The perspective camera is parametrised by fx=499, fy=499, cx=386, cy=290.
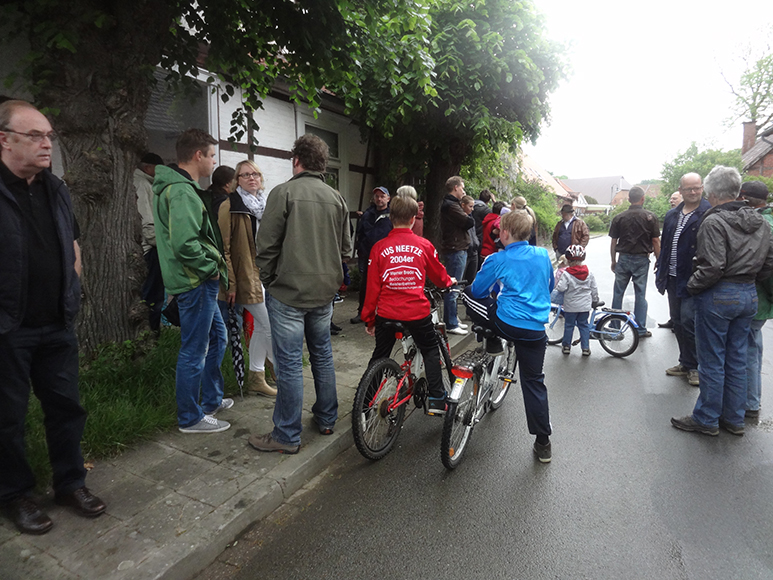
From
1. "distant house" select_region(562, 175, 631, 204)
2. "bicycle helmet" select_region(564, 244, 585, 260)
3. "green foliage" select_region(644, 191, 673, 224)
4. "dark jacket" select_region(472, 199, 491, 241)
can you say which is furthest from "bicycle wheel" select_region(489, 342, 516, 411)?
"distant house" select_region(562, 175, 631, 204)

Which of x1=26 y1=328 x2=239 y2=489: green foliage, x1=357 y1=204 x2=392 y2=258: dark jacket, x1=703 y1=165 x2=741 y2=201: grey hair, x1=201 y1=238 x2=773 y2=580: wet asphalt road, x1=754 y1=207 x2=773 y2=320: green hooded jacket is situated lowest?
x1=201 y1=238 x2=773 y2=580: wet asphalt road

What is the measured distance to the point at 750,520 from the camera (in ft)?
9.13

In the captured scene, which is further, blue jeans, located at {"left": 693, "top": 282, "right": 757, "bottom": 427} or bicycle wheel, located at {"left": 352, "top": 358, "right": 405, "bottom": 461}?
blue jeans, located at {"left": 693, "top": 282, "right": 757, "bottom": 427}

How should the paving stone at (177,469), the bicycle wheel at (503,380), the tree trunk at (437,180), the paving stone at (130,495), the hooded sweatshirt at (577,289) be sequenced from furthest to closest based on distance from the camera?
1. the tree trunk at (437,180)
2. the hooded sweatshirt at (577,289)
3. the bicycle wheel at (503,380)
4. the paving stone at (177,469)
5. the paving stone at (130,495)

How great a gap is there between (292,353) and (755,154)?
51592 mm

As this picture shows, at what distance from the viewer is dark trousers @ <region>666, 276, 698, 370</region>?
4.92 m

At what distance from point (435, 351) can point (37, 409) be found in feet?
8.81

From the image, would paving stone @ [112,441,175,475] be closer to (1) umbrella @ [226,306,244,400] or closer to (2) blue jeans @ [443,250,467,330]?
(1) umbrella @ [226,306,244,400]

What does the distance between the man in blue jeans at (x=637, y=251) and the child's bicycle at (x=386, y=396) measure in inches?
164

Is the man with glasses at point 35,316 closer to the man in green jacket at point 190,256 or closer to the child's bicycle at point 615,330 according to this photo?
the man in green jacket at point 190,256

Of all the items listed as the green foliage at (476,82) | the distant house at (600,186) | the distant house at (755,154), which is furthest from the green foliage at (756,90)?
the distant house at (600,186)

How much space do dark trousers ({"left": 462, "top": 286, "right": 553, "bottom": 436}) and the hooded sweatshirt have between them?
289cm

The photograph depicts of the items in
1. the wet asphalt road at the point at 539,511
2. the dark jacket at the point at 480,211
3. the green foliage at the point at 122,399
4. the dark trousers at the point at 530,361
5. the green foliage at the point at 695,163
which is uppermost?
the green foliage at the point at 695,163

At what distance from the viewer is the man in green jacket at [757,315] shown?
12.8 feet
